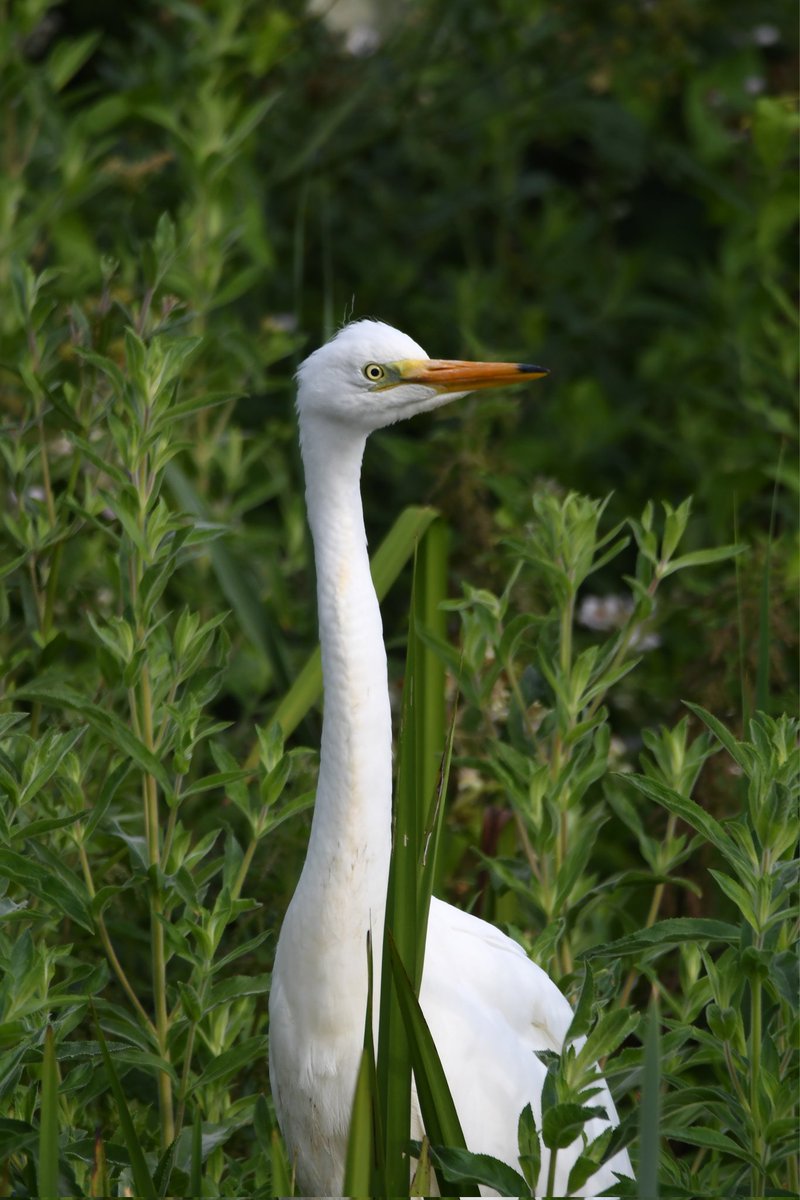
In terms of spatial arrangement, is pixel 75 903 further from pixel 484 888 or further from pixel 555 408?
pixel 555 408

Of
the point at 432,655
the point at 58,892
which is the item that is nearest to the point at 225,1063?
the point at 58,892

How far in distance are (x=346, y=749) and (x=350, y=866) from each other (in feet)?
0.52

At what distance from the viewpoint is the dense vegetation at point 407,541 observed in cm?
205

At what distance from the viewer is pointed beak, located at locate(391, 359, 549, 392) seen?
7.33 ft

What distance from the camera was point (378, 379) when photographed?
2240mm

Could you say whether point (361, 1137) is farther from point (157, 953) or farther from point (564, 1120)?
point (157, 953)

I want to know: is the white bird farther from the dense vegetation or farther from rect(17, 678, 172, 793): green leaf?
rect(17, 678, 172, 793): green leaf

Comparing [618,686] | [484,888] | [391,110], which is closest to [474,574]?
[618,686]

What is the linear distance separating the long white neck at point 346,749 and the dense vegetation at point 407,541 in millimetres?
93

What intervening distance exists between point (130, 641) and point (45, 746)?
0.20m

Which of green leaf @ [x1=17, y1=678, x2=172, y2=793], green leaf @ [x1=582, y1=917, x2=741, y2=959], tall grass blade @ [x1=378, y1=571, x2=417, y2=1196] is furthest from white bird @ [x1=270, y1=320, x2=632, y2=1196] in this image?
green leaf @ [x1=582, y1=917, x2=741, y2=959]

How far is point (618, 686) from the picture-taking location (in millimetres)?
3869

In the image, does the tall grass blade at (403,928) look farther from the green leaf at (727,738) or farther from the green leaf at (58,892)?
the green leaf at (58,892)

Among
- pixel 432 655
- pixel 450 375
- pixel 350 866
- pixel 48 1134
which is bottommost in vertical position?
pixel 432 655
